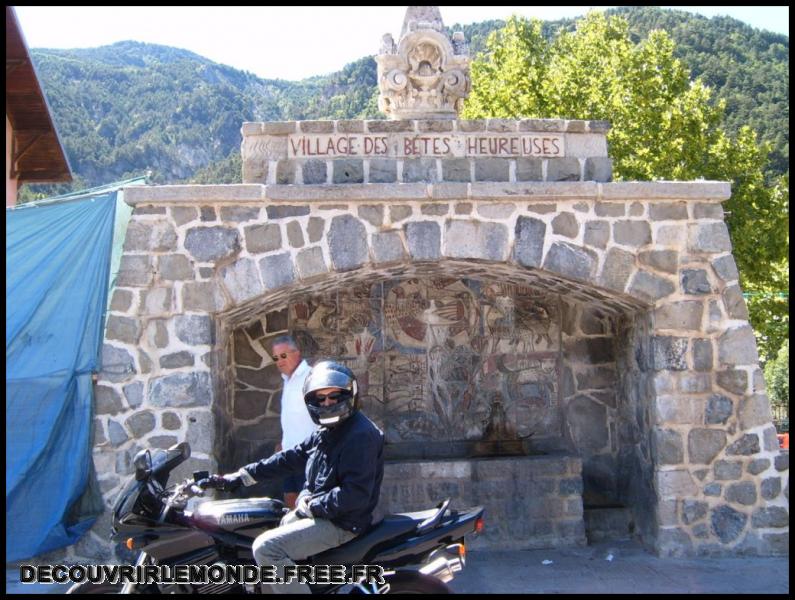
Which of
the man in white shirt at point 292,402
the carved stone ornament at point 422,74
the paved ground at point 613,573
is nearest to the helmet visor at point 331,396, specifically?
the man in white shirt at point 292,402

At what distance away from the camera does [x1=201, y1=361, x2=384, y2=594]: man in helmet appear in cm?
473

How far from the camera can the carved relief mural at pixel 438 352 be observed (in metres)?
9.47

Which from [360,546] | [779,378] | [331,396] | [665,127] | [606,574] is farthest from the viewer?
[779,378]

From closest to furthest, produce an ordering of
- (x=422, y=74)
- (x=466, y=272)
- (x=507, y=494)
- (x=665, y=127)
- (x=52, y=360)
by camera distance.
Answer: (x=52, y=360) → (x=507, y=494) → (x=422, y=74) → (x=466, y=272) → (x=665, y=127)

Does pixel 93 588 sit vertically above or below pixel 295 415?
below

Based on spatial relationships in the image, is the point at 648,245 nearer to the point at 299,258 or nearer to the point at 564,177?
the point at 564,177

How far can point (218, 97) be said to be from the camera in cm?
4672

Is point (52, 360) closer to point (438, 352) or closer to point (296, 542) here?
point (438, 352)

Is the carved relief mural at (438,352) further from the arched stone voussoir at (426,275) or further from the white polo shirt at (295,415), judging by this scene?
the white polo shirt at (295,415)

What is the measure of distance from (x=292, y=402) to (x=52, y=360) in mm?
2272

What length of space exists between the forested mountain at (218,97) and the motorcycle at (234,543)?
2201 centimetres

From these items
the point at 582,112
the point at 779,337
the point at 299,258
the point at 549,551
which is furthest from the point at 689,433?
the point at 779,337

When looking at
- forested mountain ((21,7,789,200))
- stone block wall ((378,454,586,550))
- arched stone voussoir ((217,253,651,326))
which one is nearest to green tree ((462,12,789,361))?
forested mountain ((21,7,789,200))

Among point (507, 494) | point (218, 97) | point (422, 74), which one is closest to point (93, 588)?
point (507, 494)
